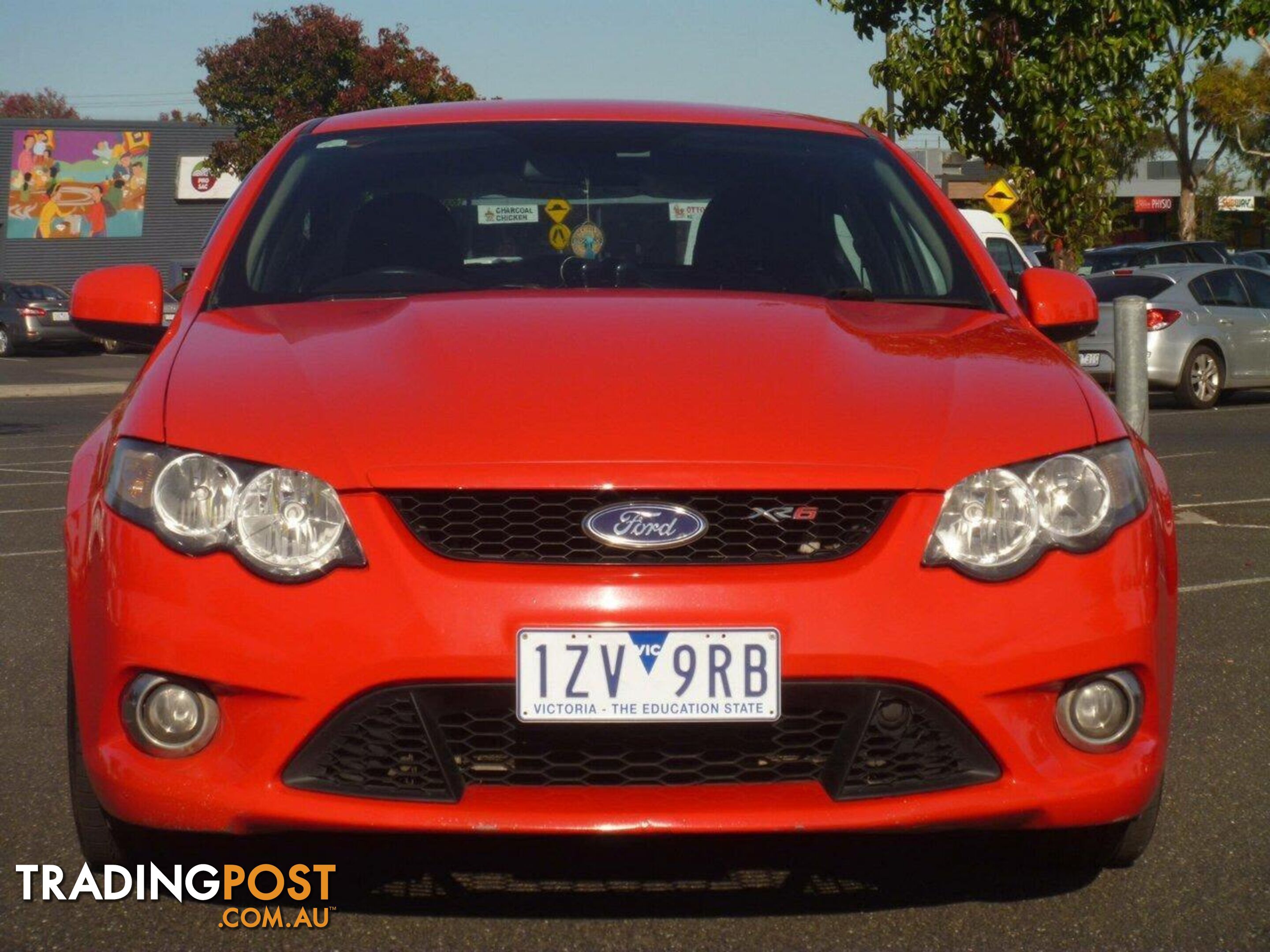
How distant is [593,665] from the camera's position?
2.91 meters

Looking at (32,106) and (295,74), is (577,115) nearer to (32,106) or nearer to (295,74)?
(295,74)

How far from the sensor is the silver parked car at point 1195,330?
17.9 m

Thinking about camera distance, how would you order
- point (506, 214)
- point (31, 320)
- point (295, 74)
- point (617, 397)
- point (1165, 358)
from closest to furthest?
1. point (617, 397)
2. point (506, 214)
3. point (1165, 358)
4. point (31, 320)
5. point (295, 74)

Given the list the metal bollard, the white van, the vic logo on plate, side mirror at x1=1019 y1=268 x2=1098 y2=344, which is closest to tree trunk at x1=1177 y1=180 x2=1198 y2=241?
the white van

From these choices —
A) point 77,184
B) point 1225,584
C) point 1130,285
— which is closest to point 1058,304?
point 1225,584

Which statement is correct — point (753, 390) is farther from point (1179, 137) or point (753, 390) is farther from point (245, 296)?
point (1179, 137)

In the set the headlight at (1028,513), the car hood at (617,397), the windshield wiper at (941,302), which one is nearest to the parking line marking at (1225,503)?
the windshield wiper at (941,302)

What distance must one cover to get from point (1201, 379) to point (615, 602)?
1621 centimetres

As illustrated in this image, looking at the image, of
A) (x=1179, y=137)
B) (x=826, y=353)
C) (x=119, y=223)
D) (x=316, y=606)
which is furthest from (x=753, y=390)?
(x=1179, y=137)

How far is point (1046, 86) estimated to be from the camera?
13672mm

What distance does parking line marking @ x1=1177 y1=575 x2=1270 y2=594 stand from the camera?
711 cm

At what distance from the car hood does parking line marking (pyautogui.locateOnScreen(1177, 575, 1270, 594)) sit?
142 inches

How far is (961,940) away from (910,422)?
0.86 metres

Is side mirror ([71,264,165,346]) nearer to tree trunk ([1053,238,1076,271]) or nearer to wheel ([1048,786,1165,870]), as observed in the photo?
wheel ([1048,786,1165,870])
